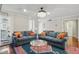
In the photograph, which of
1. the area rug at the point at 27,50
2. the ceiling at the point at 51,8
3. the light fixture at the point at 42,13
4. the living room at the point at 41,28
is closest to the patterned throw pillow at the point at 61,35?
the living room at the point at 41,28

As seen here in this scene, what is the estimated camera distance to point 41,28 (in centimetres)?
214

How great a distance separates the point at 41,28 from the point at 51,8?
0.43 metres

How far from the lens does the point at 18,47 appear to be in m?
2.10

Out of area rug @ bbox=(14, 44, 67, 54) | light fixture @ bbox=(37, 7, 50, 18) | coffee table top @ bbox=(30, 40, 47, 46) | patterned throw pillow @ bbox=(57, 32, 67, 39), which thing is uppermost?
light fixture @ bbox=(37, 7, 50, 18)

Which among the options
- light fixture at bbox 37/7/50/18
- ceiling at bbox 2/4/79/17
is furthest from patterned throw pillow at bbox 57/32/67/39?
light fixture at bbox 37/7/50/18

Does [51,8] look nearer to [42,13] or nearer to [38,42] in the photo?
[42,13]

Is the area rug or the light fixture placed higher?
the light fixture

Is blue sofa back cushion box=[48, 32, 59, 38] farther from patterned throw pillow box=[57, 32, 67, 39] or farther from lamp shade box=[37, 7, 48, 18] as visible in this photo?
lamp shade box=[37, 7, 48, 18]

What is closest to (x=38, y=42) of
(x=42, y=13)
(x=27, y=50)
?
(x=27, y=50)

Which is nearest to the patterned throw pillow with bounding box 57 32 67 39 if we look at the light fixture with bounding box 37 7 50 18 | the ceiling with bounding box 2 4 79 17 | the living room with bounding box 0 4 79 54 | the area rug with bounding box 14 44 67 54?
the living room with bounding box 0 4 79 54

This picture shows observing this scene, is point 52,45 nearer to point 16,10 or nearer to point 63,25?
point 63,25

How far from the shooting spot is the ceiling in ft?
6.81

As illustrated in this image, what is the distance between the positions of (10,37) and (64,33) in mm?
1026
